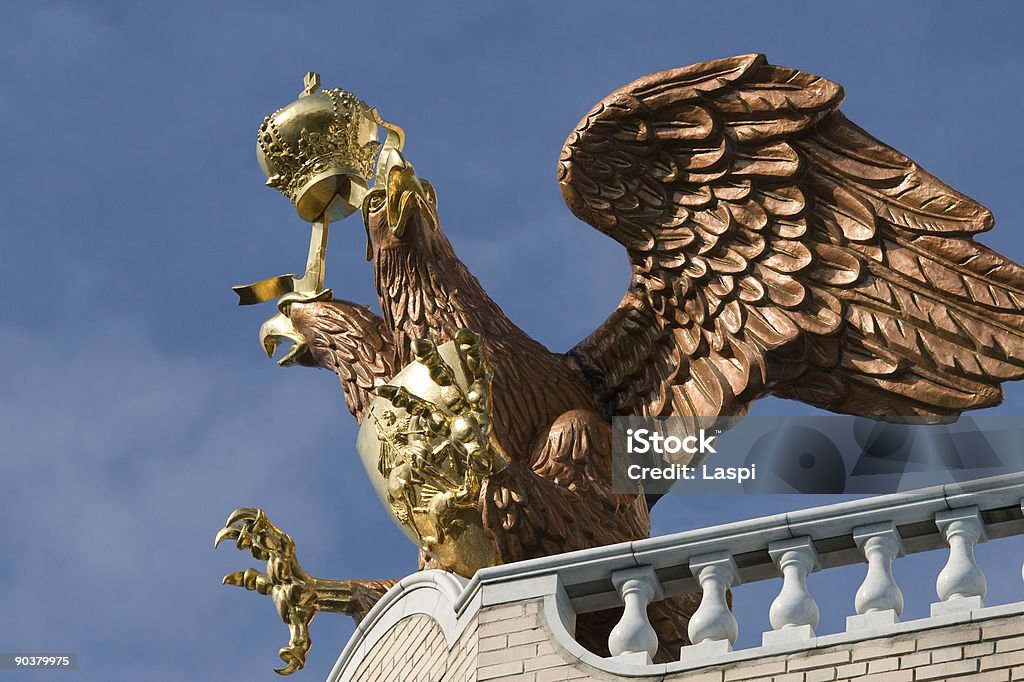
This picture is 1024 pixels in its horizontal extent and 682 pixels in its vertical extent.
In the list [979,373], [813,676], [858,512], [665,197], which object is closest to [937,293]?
Answer: [979,373]

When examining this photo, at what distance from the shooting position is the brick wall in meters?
8.87

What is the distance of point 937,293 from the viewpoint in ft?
37.9

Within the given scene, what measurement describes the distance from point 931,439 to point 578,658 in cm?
285

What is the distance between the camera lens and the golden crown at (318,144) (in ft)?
44.3

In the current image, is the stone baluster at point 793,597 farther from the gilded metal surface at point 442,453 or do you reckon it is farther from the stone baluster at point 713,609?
the gilded metal surface at point 442,453

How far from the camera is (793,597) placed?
937 cm

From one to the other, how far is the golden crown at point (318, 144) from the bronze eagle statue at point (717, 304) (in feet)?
2.76

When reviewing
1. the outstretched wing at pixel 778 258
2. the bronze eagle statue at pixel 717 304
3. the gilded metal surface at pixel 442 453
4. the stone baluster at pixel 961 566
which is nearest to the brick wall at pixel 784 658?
the stone baluster at pixel 961 566

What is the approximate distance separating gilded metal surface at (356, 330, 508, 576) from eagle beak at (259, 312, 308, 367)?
172 centimetres

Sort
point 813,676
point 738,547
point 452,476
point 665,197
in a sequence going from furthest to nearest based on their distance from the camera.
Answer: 1. point 665,197
2. point 452,476
3. point 738,547
4. point 813,676

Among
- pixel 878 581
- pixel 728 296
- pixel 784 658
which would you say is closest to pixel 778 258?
pixel 728 296

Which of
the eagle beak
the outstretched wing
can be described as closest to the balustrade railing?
the outstretched wing

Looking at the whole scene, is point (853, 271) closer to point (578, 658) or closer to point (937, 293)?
point (937, 293)

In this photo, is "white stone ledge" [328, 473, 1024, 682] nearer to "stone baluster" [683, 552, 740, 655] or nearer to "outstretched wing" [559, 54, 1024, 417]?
"stone baluster" [683, 552, 740, 655]
